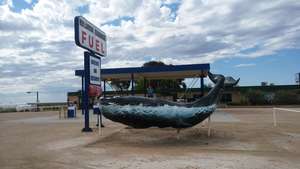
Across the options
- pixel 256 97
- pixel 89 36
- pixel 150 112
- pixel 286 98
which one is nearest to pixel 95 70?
pixel 89 36

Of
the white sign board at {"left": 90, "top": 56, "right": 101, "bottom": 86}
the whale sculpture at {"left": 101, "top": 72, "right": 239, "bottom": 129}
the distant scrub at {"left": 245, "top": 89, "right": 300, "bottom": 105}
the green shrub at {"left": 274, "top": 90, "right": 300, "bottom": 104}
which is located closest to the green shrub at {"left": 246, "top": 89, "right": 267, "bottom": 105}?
the distant scrub at {"left": 245, "top": 89, "right": 300, "bottom": 105}

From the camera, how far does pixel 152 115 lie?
12.7 meters

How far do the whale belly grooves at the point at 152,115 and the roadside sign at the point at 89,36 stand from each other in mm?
4391

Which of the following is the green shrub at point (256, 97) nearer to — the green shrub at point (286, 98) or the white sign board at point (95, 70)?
the green shrub at point (286, 98)

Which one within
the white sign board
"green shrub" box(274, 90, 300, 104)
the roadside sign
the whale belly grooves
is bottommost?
the whale belly grooves

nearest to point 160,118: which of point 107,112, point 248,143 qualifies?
point 107,112

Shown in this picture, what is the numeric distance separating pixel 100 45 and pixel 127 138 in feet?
19.9

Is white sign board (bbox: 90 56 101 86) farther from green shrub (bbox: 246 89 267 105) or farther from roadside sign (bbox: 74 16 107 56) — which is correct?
green shrub (bbox: 246 89 267 105)

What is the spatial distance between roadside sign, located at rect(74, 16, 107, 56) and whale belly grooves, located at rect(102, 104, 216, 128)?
4.39m

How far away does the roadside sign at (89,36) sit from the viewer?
1633 centimetres

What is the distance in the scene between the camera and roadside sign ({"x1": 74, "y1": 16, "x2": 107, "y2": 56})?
16.3 metres

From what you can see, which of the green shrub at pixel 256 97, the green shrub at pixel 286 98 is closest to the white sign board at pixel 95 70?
the green shrub at pixel 256 97

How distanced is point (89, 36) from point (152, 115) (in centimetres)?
639

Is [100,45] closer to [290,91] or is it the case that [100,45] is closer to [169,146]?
[169,146]
